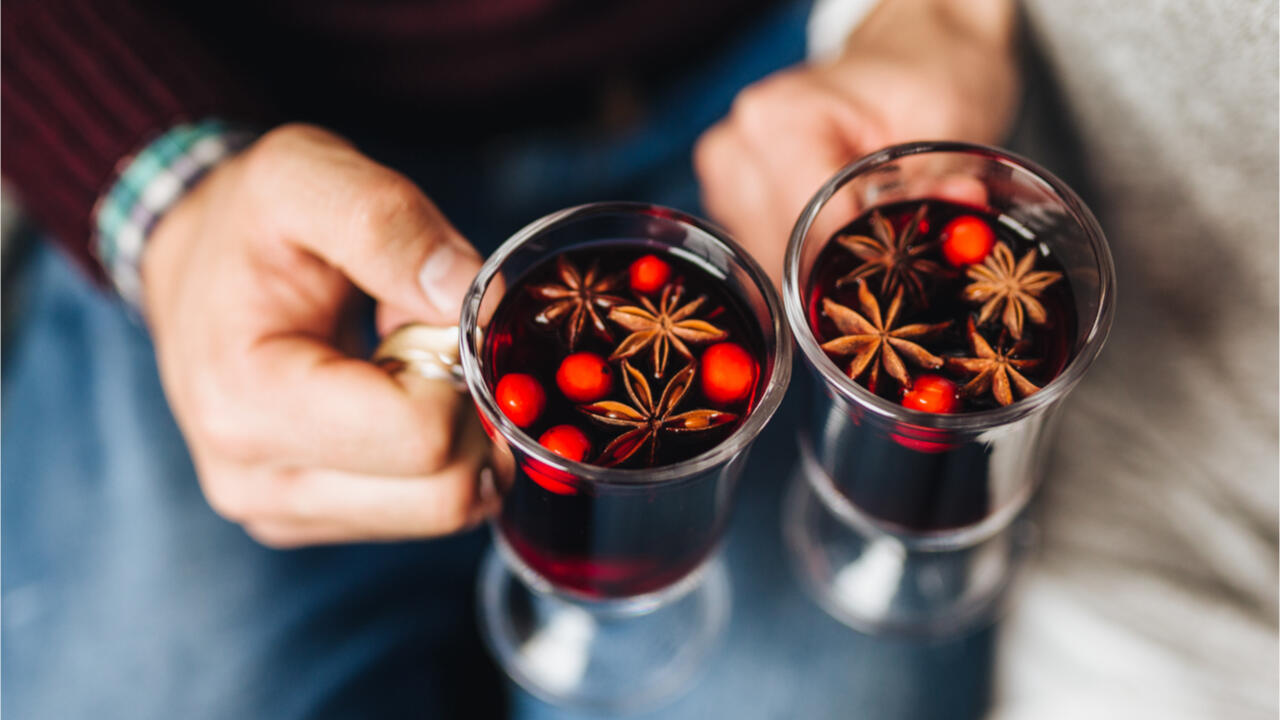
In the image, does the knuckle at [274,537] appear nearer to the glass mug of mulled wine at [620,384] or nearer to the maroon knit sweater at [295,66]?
the glass mug of mulled wine at [620,384]

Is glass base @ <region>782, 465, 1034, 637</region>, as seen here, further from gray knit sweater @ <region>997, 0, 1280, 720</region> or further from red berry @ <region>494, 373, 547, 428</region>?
red berry @ <region>494, 373, 547, 428</region>

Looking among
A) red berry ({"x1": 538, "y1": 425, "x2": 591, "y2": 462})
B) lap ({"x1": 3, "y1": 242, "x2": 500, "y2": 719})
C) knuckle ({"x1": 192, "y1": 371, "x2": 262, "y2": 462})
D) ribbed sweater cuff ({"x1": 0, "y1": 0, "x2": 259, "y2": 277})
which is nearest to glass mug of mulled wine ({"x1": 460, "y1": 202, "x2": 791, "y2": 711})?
red berry ({"x1": 538, "y1": 425, "x2": 591, "y2": 462})

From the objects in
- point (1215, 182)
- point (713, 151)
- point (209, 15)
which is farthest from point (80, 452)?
point (1215, 182)

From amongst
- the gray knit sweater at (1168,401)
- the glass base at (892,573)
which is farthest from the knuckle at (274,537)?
the gray knit sweater at (1168,401)

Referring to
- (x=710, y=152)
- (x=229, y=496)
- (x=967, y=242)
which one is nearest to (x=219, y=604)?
(x=229, y=496)

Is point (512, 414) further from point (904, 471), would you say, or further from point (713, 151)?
point (713, 151)
